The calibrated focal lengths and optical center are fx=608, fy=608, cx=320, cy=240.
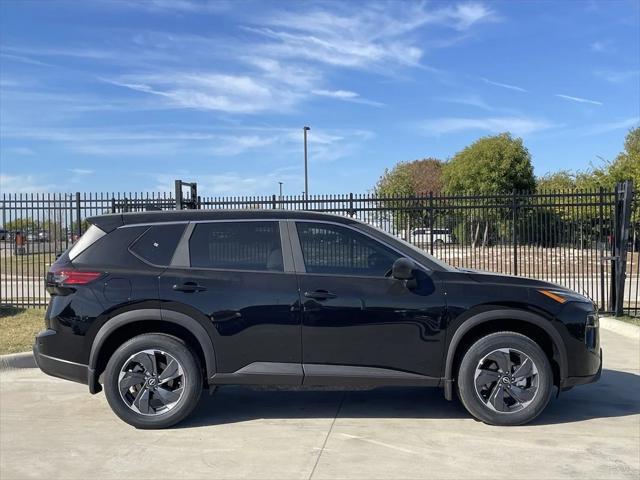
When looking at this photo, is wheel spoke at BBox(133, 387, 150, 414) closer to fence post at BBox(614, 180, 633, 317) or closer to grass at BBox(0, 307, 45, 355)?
grass at BBox(0, 307, 45, 355)

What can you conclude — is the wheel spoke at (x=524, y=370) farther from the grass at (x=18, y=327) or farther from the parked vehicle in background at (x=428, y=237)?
the parked vehicle in background at (x=428, y=237)

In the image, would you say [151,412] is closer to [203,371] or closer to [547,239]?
[203,371]

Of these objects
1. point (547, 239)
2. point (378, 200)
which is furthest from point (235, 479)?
point (547, 239)

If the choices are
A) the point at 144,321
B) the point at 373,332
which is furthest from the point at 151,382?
the point at 373,332

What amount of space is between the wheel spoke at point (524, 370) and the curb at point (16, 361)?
5.95m

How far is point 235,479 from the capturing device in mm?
4160

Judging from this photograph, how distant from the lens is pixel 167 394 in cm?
517

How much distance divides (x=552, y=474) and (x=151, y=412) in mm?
3197

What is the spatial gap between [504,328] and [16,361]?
19.5ft

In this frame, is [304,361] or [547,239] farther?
[547,239]

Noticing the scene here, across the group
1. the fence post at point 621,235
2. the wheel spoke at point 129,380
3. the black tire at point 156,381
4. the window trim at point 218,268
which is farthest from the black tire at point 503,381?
the fence post at point 621,235

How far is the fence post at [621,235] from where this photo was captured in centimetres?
1065

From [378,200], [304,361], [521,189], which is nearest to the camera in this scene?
[304,361]

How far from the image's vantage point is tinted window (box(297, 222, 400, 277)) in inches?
206
